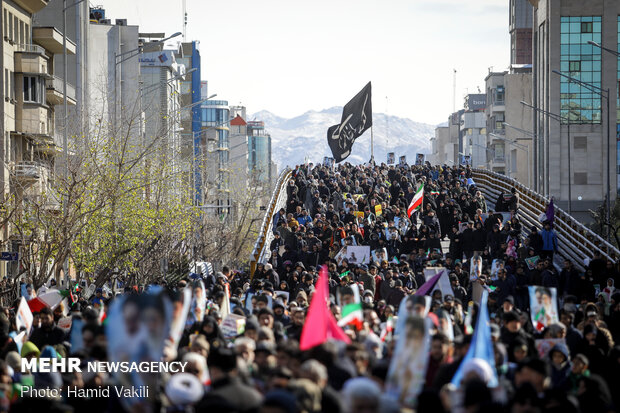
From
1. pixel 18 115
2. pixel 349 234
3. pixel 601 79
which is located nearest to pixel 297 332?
pixel 349 234

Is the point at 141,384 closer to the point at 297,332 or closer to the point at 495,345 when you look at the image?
the point at 495,345

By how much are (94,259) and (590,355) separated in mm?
21816

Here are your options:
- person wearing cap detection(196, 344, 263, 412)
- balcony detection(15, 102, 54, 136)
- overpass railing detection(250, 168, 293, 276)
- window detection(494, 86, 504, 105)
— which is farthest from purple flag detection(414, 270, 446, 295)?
window detection(494, 86, 504, 105)

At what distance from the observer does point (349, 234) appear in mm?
29781

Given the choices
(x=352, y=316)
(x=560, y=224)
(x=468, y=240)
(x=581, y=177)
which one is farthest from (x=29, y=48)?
(x=581, y=177)

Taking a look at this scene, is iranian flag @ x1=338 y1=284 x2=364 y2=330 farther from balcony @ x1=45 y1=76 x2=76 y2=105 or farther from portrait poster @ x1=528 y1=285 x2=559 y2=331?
balcony @ x1=45 y1=76 x2=76 y2=105

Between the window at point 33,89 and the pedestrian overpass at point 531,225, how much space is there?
1005 centimetres

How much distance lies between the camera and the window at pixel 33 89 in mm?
45844

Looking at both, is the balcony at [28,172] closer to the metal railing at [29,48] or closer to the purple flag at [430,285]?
the metal railing at [29,48]

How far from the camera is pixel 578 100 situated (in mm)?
74375

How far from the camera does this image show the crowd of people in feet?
29.2

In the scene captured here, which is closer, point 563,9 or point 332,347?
point 332,347

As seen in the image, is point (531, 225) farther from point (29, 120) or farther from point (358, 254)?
point (29, 120)

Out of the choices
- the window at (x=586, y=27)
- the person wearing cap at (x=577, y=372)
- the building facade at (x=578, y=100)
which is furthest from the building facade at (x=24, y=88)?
the window at (x=586, y=27)
